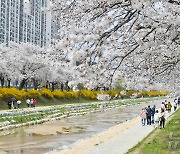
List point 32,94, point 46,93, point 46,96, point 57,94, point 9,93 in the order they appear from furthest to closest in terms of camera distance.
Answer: point 57,94 < point 46,96 < point 46,93 < point 32,94 < point 9,93

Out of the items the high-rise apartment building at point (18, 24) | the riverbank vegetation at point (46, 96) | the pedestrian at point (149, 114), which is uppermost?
the high-rise apartment building at point (18, 24)

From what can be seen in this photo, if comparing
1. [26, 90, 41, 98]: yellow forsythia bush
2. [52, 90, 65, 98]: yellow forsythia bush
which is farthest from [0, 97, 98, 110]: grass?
[26, 90, 41, 98]: yellow forsythia bush

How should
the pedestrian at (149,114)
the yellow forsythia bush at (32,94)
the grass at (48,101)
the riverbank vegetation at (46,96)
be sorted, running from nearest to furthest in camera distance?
the pedestrian at (149,114), the grass at (48,101), the riverbank vegetation at (46,96), the yellow forsythia bush at (32,94)

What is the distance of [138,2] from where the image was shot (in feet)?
18.4

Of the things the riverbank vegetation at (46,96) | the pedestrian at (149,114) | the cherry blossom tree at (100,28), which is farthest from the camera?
the riverbank vegetation at (46,96)

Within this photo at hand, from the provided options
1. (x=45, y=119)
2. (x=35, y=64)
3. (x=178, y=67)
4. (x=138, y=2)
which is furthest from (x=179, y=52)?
(x=35, y=64)

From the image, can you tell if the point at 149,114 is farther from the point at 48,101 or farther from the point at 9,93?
the point at 48,101

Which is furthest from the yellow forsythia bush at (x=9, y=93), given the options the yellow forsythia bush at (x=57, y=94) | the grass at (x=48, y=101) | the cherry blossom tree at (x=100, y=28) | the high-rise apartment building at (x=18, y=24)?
the high-rise apartment building at (x=18, y=24)

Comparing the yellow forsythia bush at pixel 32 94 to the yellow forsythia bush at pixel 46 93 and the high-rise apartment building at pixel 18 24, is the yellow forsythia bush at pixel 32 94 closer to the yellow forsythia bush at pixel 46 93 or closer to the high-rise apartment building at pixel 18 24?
the yellow forsythia bush at pixel 46 93

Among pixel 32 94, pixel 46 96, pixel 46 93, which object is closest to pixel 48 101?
pixel 46 96

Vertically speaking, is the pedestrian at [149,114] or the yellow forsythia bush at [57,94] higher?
the yellow forsythia bush at [57,94]

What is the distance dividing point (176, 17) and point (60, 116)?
3172cm

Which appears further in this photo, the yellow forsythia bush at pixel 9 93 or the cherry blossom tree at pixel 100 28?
the yellow forsythia bush at pixel 9 93

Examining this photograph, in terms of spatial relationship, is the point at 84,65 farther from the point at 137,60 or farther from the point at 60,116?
the point at 60,116
